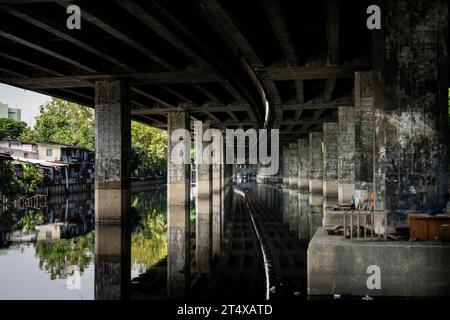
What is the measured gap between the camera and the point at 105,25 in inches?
720

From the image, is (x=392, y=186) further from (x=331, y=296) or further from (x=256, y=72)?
(x=256, y=72)

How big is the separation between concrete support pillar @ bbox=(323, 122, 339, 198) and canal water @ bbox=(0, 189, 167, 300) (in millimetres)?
23125

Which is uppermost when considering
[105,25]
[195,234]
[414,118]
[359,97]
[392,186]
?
[105,25]

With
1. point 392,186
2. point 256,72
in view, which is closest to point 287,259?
point 392,186

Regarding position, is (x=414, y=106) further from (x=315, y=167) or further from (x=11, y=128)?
(x=11, y=128)

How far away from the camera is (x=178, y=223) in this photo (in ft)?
88.2

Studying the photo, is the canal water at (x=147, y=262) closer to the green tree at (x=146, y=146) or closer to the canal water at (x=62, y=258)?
the canal water at (x=62, y=258)

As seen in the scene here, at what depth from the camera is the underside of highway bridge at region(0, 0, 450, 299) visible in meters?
12.4

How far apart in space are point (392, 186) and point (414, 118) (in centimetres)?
180

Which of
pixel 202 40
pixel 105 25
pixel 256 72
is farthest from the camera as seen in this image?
pixel 256 72

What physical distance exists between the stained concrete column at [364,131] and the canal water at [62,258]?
10.5 m

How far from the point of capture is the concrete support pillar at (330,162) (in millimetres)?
46594

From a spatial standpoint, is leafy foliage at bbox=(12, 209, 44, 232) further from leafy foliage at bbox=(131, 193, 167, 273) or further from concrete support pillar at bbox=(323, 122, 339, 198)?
concrete support pillar at bbox=(323, 122, 339, 198)

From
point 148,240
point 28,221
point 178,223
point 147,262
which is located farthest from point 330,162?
point 147,262
